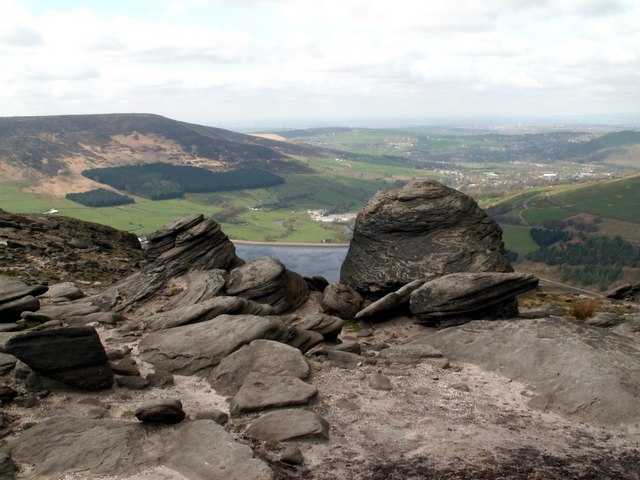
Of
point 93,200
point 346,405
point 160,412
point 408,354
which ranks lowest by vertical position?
point 93,200

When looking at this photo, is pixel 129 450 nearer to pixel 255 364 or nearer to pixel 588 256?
pixel 255 364

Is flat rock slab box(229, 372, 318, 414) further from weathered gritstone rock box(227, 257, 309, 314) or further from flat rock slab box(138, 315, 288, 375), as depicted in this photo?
weathered gritstone rock box(227, 257, 309, 314)

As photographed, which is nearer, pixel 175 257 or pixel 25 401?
pixel 25 401

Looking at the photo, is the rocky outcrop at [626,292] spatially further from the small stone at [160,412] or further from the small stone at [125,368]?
the small stone at [160,412]

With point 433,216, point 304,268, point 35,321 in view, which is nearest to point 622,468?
point 433,216

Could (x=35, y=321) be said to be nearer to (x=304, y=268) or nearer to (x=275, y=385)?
(x=275, y=385)

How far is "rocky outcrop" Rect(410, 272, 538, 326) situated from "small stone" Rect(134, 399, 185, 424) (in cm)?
1535

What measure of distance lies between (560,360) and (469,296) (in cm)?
649

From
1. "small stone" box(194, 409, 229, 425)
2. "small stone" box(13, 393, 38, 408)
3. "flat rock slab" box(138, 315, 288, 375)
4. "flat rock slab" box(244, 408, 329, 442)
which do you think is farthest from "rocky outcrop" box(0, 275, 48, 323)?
"flat rock slab" box(244, 408, 329, 442)

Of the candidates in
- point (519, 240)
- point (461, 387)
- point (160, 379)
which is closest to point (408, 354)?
point (461, 387)

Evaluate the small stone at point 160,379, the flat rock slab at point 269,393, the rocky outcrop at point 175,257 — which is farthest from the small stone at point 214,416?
the rocky outcrop at point 175,257

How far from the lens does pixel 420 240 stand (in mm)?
33156

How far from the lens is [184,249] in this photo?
3597cm

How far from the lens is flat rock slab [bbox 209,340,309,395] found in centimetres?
2023
